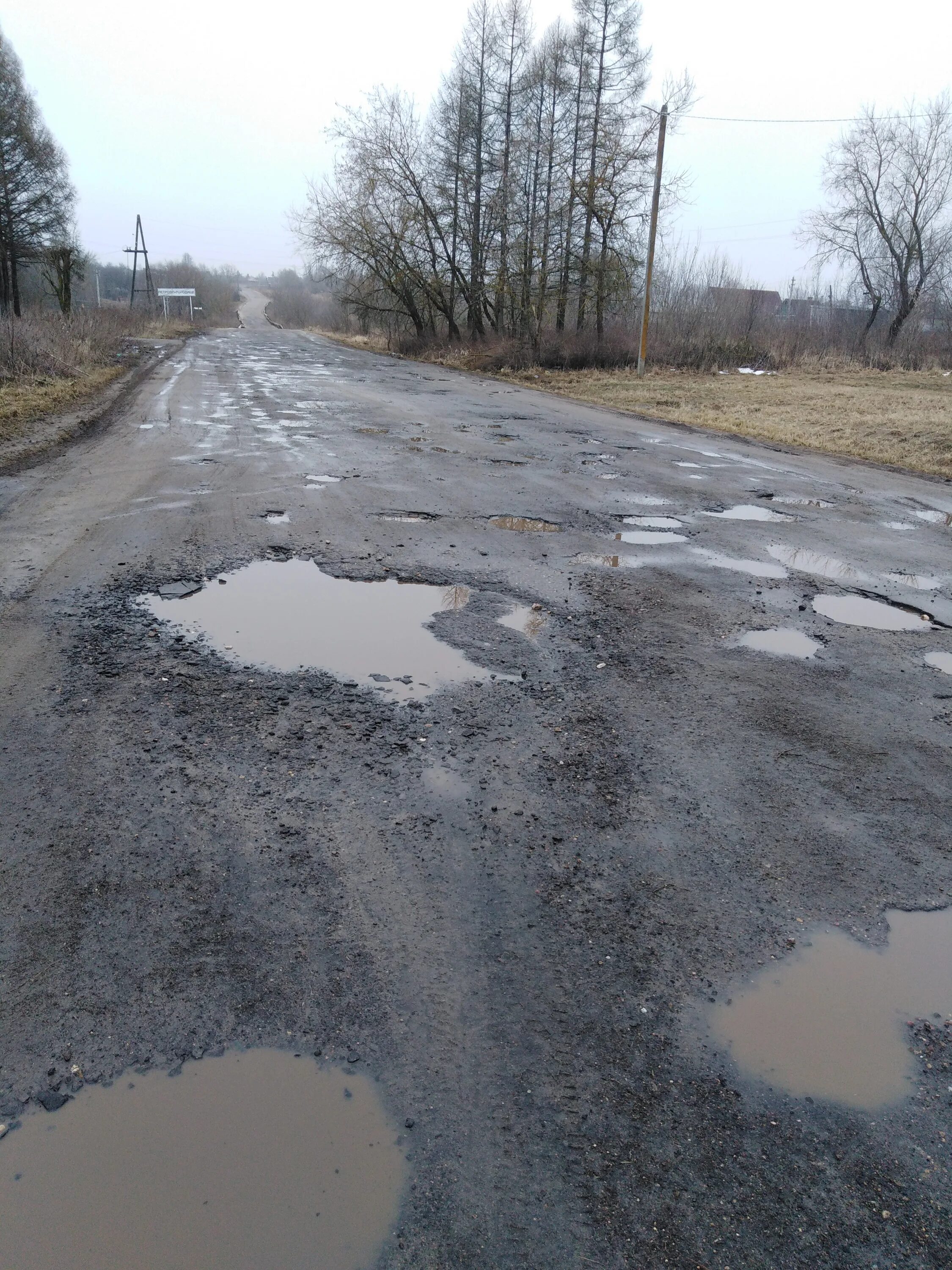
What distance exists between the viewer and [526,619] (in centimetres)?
487

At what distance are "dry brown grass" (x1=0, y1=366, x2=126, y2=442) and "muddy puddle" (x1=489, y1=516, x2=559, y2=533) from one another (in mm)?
6512

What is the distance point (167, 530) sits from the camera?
6.29 m

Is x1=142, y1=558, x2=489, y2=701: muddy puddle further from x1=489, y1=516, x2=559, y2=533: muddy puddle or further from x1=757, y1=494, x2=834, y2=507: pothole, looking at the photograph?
x1=757, y1=494, x2=834, y2=507: pothole

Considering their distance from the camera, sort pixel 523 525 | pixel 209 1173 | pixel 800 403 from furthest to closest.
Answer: pixel 800 403, pixel 523 525, pixel 209 1173

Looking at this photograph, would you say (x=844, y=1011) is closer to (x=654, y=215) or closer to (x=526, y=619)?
(x=526, y=619)

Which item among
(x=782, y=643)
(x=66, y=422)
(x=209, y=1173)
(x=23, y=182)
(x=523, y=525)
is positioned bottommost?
(x=209, y=1173)

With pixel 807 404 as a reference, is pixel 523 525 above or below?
below

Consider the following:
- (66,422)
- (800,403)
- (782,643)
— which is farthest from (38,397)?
(800,403)

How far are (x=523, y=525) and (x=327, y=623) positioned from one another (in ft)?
8.80

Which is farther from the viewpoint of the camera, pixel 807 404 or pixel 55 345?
pixel 807 404

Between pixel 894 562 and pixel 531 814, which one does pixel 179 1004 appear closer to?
pixel 531 814

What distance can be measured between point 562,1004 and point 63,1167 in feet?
4.01

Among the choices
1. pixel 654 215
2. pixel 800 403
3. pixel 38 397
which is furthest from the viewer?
pixel 654 215

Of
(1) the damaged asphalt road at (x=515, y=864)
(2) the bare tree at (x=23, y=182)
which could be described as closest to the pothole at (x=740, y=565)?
(1) the damaged asphalt road at (x=515, y=864)
